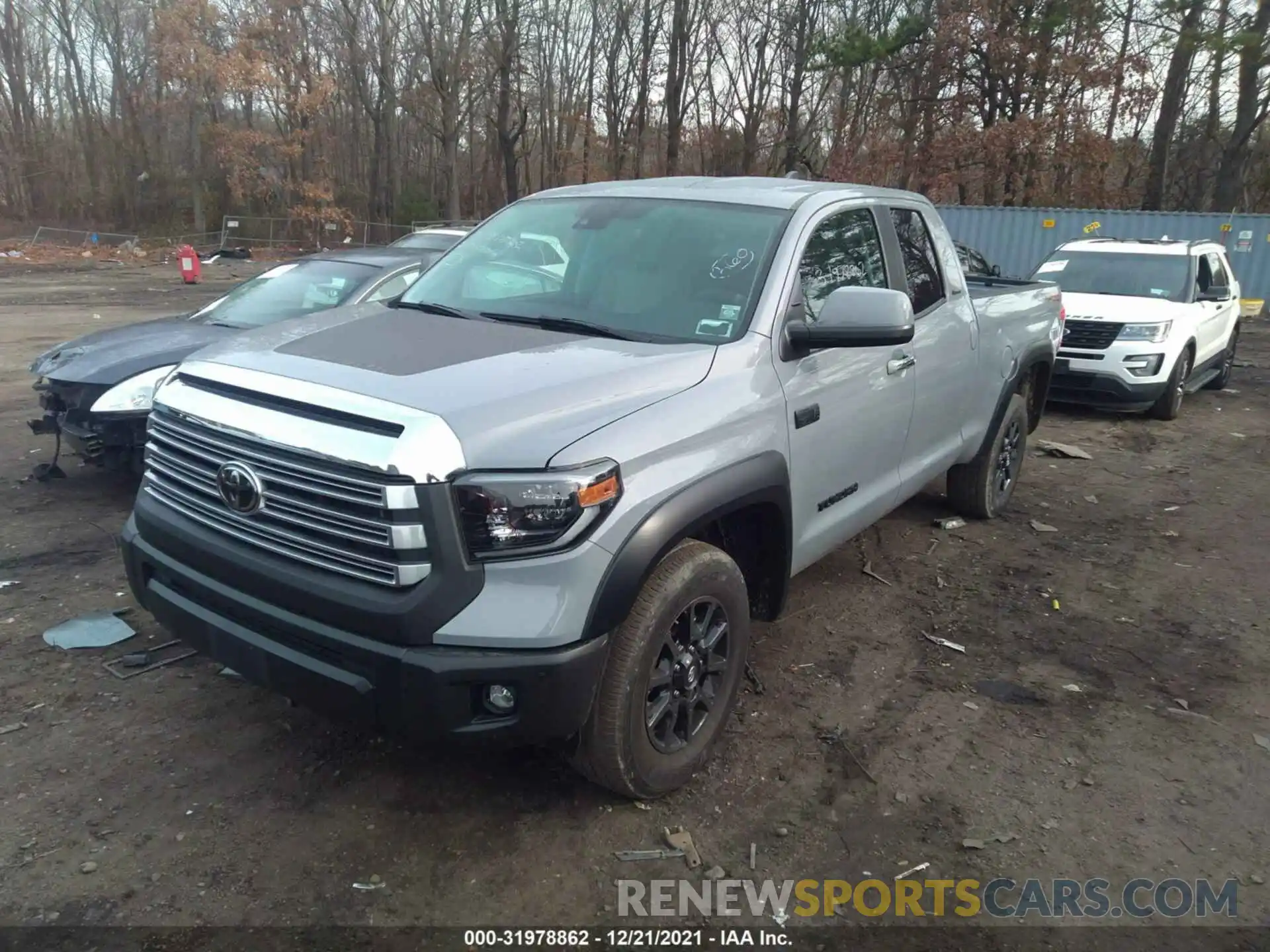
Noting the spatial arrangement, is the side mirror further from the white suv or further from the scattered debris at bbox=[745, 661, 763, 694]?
the white suv

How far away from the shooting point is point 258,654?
9.32 ft

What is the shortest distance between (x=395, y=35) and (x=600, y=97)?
8893 mm

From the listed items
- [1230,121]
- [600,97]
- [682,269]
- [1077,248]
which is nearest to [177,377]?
[682,269]

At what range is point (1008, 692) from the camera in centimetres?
415

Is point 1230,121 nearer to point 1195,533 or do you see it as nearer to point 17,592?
point 1195,533

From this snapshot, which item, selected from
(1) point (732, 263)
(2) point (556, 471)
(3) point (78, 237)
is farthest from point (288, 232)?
(2) point (556, 471)

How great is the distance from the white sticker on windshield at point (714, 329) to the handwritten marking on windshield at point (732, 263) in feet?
0.81

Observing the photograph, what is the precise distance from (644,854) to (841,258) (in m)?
2.58

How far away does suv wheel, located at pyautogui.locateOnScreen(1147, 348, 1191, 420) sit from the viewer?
9.72 meters

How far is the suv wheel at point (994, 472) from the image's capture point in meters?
5.98

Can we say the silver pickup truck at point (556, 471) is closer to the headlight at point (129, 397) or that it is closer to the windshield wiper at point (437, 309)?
the windshield wiper at point (437, 309)

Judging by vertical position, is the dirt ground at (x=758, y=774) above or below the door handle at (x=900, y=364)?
below

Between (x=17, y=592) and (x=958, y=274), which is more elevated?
(x=958, y=274)

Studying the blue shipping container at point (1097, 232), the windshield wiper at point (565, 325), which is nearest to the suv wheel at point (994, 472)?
the windshield wiper at point (565, 325)
